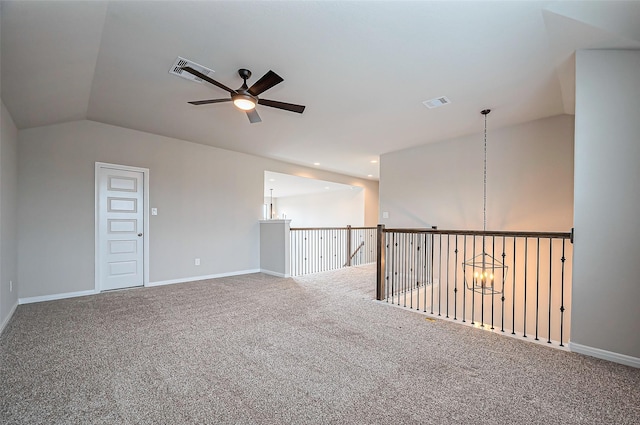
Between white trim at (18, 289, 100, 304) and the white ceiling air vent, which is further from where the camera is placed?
white trim at (18, 289, 100, 304)

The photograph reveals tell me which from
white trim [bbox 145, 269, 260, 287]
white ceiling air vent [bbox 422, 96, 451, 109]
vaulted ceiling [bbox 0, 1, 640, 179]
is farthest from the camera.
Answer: white trim [bbox 145, 269, 260, 287]

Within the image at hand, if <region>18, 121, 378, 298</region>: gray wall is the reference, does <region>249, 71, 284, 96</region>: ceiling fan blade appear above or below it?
above

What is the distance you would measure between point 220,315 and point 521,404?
117 inches

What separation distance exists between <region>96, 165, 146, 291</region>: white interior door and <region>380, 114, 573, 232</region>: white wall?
473cm

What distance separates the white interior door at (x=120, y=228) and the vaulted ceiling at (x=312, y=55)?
0.99 meters

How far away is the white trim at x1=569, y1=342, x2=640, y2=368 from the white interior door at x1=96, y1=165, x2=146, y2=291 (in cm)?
578

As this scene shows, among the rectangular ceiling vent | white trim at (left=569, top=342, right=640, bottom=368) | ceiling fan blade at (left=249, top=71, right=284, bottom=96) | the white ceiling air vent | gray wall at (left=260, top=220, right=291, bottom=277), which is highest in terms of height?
the rectangular ceiling vent

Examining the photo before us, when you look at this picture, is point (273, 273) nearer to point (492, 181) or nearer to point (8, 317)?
point (8, 317)

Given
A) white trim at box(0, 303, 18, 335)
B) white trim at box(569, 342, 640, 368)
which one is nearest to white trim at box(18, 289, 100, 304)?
white trim at box(0, 303, 18, 335)

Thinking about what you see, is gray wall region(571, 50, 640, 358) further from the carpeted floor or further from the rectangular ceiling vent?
the rectangular ceiling vent

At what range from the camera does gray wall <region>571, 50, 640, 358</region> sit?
2271mm

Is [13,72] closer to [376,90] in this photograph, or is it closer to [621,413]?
[376,90]

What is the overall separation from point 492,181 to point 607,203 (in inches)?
96.0

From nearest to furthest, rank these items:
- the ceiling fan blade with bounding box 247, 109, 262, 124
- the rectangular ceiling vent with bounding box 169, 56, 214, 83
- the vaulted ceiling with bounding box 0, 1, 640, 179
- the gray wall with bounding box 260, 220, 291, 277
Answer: the vaulted ceiling with bounding box 0, 1, 640, 179 → the rectangular ceiling vent with bounding box 169, 56, 214, 83 → the ceiling fan blade with bounding box 247, 109, 262, 124 → the gray wall with bounding box 260, 220, 291, 277
